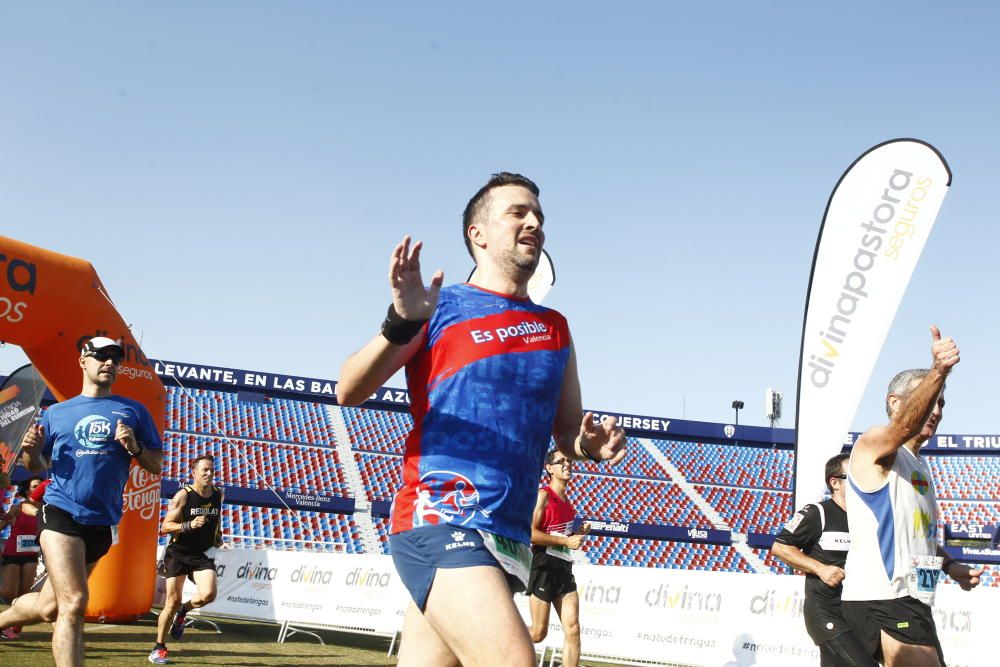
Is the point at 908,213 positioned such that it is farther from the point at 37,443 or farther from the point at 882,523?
the point at 37,443

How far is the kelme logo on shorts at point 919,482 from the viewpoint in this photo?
4848 millimetres

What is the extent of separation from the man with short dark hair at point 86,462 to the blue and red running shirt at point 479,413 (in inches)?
149

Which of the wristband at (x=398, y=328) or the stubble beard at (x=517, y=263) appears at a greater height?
the stubble beard at (x=517, y=263)

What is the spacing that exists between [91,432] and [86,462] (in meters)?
0.20

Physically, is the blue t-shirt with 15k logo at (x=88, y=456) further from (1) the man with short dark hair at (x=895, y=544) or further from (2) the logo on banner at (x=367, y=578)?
(2) the logo on banner at (x=367, y=578)

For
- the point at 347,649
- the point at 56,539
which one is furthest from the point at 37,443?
the point at 347,649

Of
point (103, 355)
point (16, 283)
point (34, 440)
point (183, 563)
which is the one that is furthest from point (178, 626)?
point (103, 355)

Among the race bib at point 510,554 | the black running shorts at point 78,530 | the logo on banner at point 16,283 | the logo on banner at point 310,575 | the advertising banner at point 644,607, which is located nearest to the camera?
the race bib at point 510,554

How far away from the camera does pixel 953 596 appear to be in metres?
9.78

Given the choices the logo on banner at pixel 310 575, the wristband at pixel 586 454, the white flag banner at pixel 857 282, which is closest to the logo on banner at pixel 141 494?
the logo on banner at pixel 310 575

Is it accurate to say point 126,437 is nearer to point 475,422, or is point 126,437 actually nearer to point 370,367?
point 370,367

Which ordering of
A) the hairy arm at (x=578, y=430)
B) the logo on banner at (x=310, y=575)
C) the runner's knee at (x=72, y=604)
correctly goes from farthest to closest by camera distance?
the logo on banner at (x=310, y=575) → the runner's knee at (x=72, y=604) → the hairy arm at (x=578, y=430)

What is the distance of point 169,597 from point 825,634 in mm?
7187

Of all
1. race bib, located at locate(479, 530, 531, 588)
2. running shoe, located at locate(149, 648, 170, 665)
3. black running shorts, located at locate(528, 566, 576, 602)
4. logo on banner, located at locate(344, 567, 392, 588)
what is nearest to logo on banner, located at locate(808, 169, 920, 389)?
black running shorts, located at locate(528, 566, 576, 602)
